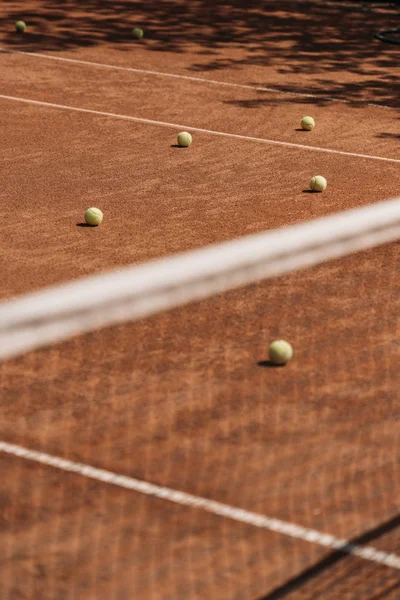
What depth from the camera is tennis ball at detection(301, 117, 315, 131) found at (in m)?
15.4

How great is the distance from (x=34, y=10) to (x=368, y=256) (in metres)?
15.2

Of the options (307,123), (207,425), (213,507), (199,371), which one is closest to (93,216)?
(199,371)

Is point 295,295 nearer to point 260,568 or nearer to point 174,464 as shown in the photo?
point 174,464

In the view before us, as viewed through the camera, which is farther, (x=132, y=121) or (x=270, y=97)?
(x=270, y=97)

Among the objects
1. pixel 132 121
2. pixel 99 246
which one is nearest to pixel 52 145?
pixel 132 121

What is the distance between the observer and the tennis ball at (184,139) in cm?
1437

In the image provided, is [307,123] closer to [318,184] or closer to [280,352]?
[318,184]

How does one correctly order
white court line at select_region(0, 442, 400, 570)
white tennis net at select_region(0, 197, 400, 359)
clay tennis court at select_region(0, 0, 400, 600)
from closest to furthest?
1. white tennis net at select_region(0, 197, 400, 359)
2. clay tennis court at select_region(0, 0, 400, 600)
3. white court line at select_region(0, 442, 400, 570)

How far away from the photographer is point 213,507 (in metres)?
5.99

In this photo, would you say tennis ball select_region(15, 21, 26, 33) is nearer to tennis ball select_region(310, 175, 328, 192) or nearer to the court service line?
the court service line

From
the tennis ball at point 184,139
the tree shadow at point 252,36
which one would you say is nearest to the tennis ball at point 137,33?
the tree shadow at point 252,36

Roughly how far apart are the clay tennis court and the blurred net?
0.01 m

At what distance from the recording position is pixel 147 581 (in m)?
5.34

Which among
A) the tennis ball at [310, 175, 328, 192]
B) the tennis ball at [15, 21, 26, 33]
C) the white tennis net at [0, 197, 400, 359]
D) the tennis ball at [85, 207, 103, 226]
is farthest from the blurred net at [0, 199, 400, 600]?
the tennis ball at [15, 21, 26, 33]
